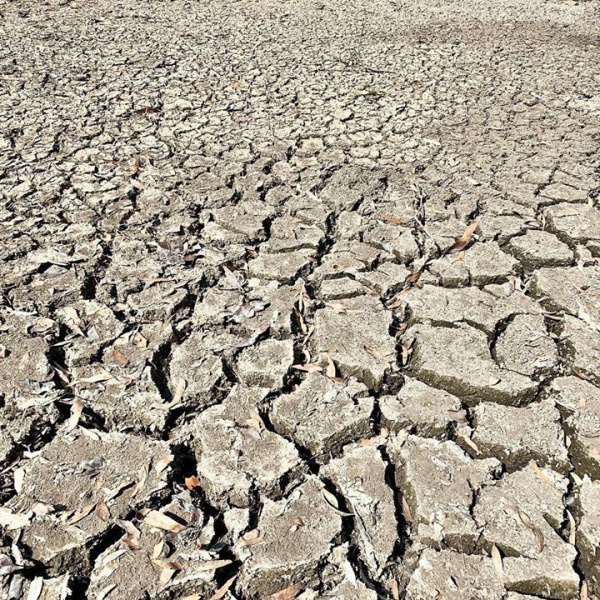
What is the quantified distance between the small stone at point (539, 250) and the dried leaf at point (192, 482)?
52.1 inches

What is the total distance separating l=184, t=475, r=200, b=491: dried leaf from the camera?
144 cm

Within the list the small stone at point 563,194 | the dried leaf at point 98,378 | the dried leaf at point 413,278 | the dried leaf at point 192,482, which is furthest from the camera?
the small stone at point 563,194

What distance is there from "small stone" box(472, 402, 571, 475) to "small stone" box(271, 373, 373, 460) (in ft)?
0.94

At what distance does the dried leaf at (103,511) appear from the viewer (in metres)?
1.35

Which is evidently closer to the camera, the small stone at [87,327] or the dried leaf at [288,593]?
the dried leaf at [288,593]

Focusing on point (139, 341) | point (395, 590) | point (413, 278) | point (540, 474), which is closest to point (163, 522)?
point (395, 590)

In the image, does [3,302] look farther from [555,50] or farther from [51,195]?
[555,50]

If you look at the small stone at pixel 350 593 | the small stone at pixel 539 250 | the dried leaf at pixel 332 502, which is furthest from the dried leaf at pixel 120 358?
the small stone at pixel 539 250

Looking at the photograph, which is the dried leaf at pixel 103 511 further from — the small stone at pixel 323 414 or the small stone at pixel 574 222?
the small stone at pixel 574 222

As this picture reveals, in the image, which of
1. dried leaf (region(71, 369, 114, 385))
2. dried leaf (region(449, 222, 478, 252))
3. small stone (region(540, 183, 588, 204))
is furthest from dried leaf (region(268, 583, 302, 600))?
small stone (region(540, 183, 588, 204))

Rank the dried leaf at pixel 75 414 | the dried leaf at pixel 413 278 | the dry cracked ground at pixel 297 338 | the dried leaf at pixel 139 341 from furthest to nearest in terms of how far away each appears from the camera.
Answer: the dried leaf at pixel 413 278 → the dried leaf at pixel 139 341 → the dried leaf at pixel 75 414 → the dry cracked ground at pixel 297 338

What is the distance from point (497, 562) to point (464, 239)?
122cm

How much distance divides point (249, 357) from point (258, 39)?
10.3 ft

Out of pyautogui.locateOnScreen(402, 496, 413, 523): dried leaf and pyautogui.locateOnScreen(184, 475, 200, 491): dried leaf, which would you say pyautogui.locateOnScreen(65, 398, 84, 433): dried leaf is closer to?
pyautogui.locateOnScreen(184, 475, 200, 491): dried leaf
